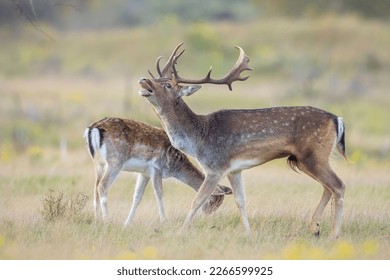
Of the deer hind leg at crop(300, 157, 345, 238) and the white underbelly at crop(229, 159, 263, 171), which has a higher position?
the white underbelly at crop(229, 159, 263, 171)

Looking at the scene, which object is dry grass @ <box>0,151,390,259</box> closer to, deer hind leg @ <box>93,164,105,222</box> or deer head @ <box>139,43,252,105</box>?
deer hind leg @ <box>93,164,105,222</box>

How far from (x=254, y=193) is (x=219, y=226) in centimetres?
260

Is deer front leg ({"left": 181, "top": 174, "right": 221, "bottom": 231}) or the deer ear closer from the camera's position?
deer front leg ({"left": 181, "top": 174, "right": 221, "bottom": 231})

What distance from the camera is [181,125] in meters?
11.7

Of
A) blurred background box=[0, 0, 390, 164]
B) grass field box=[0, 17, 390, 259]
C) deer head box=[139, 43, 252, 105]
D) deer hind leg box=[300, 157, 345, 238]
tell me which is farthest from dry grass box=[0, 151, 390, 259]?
blurred background box=[0, 0, 390, 164]

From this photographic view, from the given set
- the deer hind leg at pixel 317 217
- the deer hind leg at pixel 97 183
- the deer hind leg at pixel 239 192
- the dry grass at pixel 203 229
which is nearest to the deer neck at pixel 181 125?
the deer hind leg at pixel 239 192

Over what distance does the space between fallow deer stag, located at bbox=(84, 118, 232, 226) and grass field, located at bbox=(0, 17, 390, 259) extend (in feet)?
0.98

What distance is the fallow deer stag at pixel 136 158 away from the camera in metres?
12.4

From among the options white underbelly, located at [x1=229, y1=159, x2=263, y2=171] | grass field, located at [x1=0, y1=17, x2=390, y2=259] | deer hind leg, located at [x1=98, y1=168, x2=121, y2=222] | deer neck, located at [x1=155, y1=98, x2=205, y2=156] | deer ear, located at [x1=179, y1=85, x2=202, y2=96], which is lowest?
grass field, located at [x1=0, y1=17, x2=390, y2=259]

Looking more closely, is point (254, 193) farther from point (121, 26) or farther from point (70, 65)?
point (121, 26)

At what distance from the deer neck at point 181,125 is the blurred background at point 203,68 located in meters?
6.72

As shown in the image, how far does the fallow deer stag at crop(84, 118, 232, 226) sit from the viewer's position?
40.7 ft
